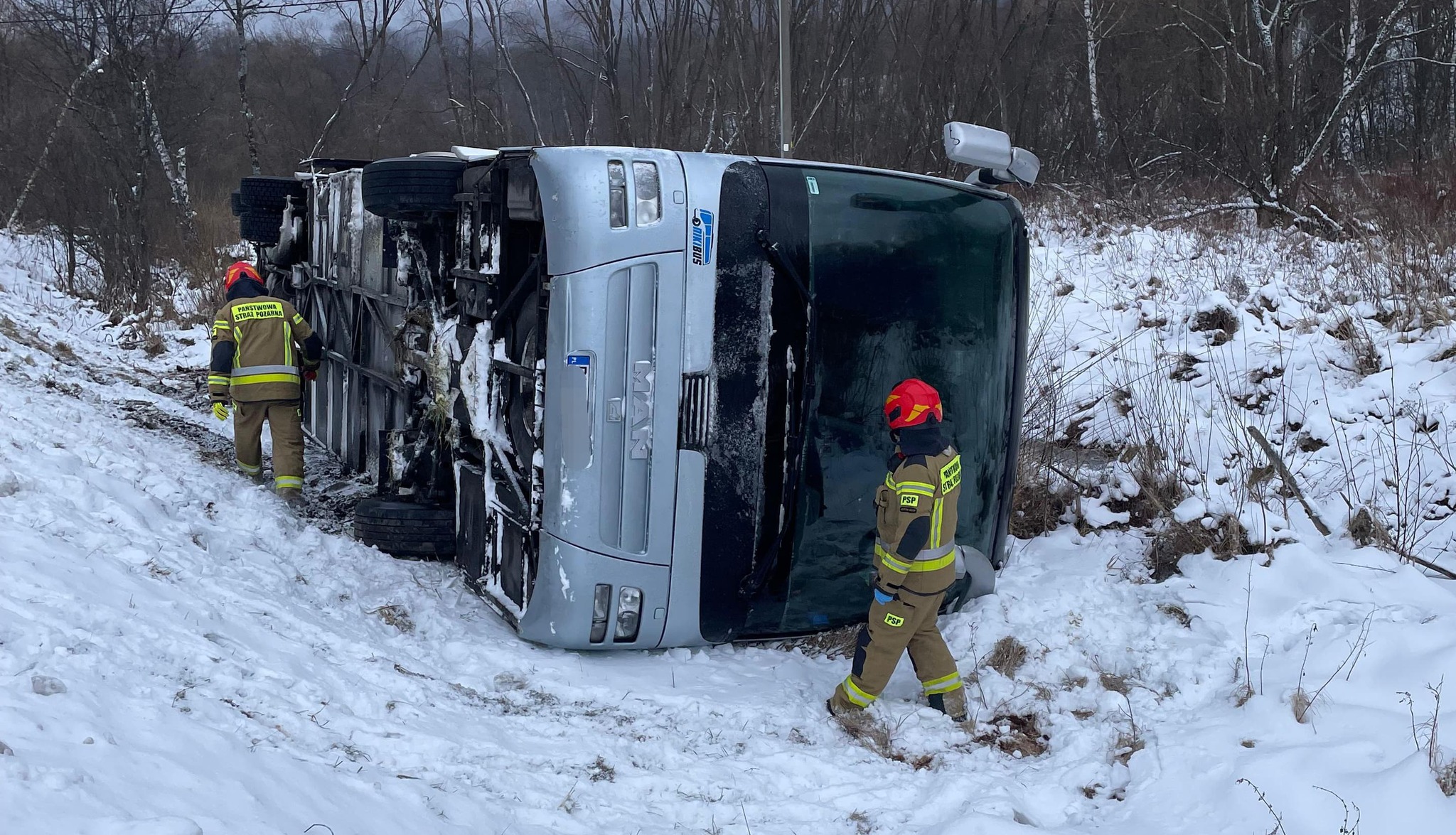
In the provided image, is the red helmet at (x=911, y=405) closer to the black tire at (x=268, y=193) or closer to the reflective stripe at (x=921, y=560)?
the reflective stripe at (x=921, y=560)

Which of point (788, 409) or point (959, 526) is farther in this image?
point (959, 526)

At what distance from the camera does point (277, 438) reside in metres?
6.25

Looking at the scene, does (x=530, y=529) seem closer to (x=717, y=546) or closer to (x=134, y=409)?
(x=717, y=546)

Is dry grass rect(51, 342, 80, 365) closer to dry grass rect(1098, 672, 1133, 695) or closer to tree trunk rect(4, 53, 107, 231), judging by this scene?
tree trunk rect(4, 53, 107, 231)

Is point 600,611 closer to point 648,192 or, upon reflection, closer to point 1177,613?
point 648,192

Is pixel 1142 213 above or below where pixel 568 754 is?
above

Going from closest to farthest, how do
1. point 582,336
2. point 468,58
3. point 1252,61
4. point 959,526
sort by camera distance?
point 582,336
point 959,526
point 1252,61
point 468,58

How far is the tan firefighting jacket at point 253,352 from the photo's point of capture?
6.24 meters

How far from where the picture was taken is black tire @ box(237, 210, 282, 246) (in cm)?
793

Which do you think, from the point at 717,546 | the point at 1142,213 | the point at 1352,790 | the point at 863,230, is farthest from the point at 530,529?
the point at 1142,213

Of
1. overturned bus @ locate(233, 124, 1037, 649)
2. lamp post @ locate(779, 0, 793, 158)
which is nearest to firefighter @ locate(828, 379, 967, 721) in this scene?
overturned bus @ locate(233, 124, 1037, 649)

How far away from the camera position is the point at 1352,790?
3176 mm

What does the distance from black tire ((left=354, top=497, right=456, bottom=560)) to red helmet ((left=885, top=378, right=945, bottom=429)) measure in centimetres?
254

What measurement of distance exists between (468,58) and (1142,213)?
9442 millimetres
